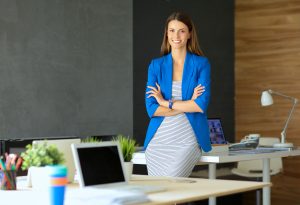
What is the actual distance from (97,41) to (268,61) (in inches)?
96.9

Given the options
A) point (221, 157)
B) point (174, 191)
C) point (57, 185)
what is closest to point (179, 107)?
point (221, 157)

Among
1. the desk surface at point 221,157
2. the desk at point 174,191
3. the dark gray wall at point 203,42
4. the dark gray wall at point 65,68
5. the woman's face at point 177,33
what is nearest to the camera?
the desk at point 174,191

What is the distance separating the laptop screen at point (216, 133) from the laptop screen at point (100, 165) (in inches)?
100.0

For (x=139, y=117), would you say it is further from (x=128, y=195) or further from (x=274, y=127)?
(x=128, y=195)

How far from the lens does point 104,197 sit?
232 centimetres

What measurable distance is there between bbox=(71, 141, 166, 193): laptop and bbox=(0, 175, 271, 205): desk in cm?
11

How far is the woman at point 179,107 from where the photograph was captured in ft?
12.4

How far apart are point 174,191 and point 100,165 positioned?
0.32 metres

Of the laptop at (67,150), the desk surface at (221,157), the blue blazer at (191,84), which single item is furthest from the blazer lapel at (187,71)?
the laptop at (67,150)

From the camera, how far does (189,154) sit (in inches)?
149

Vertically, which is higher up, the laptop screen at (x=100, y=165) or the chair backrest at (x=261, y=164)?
the laptop screen at (x=100, y=165)

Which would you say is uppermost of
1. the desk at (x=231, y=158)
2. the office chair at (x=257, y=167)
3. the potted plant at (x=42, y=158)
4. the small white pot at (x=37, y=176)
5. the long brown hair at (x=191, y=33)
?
the long brown hair at (x=191, y=33)

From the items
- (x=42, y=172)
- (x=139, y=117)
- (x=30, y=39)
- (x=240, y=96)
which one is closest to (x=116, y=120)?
(x=139, y=117)

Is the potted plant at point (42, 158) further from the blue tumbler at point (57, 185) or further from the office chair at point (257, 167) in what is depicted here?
the office chair at point (257, 167)
